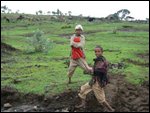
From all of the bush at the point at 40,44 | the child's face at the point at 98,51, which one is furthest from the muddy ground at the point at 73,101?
the bush at the point at 40,44

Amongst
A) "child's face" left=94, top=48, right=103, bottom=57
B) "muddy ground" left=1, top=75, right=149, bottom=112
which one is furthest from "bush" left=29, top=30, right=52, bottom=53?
"child's face" left=94, top=48, right=103, bottom=57

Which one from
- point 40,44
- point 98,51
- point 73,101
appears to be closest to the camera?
point 98,51

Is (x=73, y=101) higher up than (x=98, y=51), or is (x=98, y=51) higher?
(x=98, y=51)

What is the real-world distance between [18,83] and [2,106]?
1831mm

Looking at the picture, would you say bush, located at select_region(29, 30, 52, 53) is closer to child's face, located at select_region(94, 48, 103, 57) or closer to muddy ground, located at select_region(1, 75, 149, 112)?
muddy ground, located at select_region(1, 75, 149, 112)

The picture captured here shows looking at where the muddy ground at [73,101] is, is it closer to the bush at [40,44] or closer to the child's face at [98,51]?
the child's face at [98,51]

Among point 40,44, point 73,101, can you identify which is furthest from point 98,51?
point 40,44

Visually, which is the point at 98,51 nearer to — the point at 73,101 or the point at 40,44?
the point at 73,101

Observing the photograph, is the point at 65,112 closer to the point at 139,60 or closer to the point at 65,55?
the point at 139,60

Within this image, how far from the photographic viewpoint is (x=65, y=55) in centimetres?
2077

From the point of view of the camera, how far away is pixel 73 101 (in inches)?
456

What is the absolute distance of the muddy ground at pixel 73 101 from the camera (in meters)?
11.2

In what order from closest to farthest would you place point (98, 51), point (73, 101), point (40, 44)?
point (98, 51) → point (73, 101) → point (40, 44)

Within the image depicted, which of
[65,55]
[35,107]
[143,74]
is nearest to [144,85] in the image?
[143,74]
